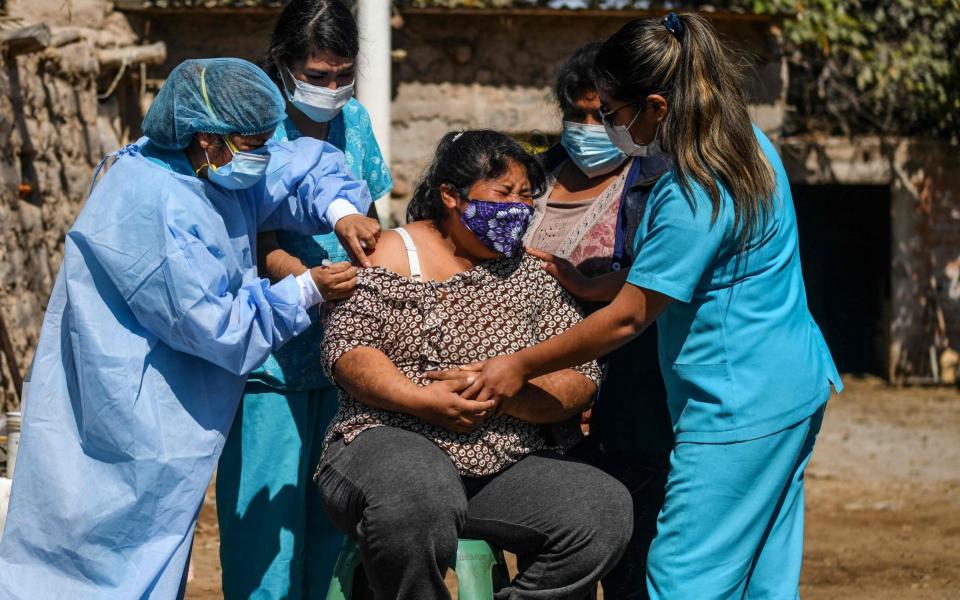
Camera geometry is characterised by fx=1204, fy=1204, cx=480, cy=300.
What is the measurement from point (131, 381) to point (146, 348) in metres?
0.09

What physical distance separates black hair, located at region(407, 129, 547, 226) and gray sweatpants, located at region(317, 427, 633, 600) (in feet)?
2.39

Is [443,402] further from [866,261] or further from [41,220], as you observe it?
[866,261]

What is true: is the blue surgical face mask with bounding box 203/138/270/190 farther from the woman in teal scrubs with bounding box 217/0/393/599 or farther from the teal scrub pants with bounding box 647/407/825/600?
the teal scrub pants with bounding box 647/407/825/600

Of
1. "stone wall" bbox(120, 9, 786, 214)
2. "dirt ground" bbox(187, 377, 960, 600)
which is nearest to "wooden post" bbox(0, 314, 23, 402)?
"dirt ground" bbox(187, 377, 960, 600)

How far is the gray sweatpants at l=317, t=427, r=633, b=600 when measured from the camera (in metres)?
2.99

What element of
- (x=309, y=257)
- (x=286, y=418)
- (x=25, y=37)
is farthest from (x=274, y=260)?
(x=25, y=37)

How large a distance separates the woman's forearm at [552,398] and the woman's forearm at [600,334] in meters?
0.12

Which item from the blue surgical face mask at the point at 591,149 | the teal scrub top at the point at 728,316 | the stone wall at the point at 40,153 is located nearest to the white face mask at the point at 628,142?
the teal scrub top at the point at 728,316

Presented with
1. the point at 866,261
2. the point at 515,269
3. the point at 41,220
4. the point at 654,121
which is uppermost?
the point at 654,121

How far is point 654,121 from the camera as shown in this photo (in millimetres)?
3025

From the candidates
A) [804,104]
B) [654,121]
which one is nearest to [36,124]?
[654,121]

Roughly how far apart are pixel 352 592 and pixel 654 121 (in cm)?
151

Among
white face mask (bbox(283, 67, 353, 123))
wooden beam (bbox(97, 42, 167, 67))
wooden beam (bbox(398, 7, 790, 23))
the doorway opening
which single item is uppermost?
white face mask (bbox(283, 67, 353, 123))

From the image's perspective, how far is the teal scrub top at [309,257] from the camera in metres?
3.54
